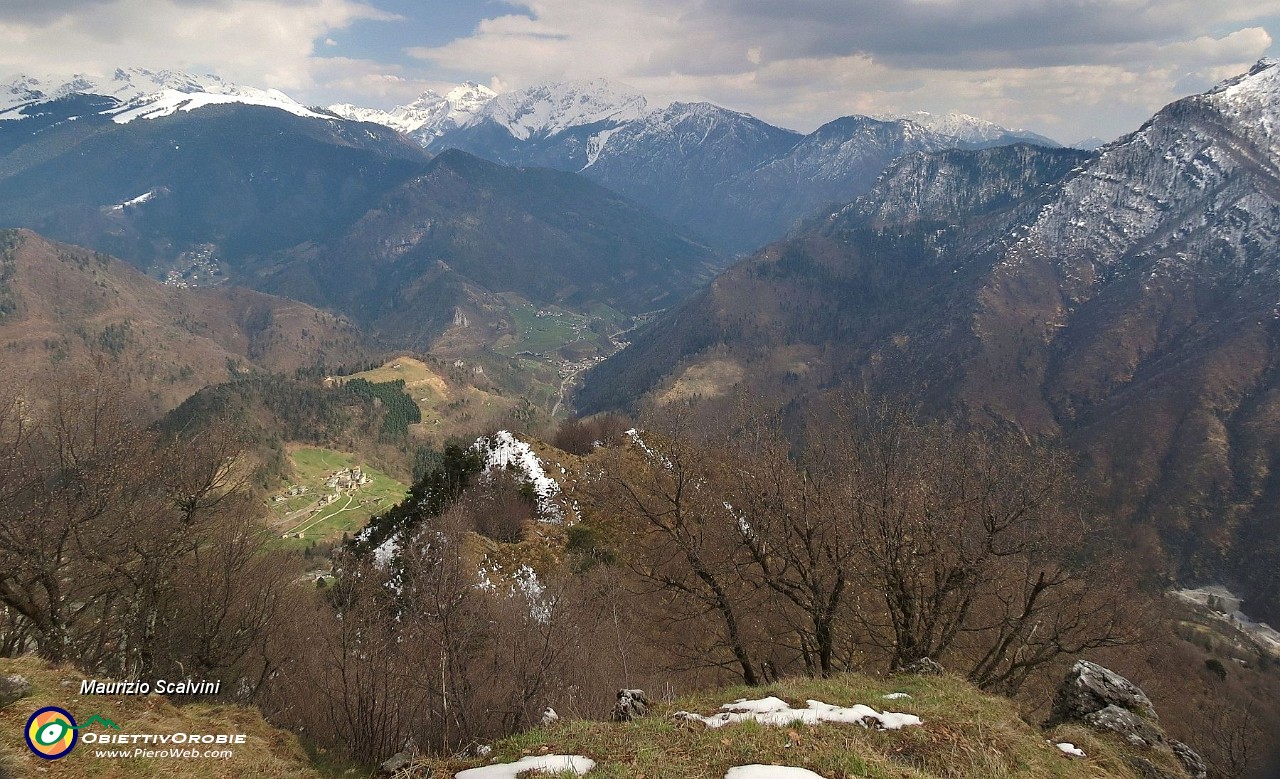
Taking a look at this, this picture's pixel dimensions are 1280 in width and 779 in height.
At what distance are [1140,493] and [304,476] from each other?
836ft

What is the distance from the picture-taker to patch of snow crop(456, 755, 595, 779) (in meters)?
10.8

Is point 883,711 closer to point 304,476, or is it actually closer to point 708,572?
point 708,572

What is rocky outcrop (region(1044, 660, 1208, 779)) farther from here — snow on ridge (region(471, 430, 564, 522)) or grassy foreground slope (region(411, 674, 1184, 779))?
snow on ridge (region(471, 430, 564, 522))

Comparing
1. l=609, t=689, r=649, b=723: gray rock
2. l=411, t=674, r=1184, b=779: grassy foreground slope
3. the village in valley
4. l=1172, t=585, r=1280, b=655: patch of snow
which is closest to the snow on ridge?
l=609, t=689, r=649, b=723: gray rock

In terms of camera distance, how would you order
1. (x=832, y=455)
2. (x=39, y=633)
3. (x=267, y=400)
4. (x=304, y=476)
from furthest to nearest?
(x=267, y=400), (x=304, y=476), (x=832, y=455), (x=39, y=633)

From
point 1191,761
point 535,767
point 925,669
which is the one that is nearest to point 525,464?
point 925,669

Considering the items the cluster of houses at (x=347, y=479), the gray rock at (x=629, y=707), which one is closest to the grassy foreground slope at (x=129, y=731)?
the gray rock at (x=629, y=707)

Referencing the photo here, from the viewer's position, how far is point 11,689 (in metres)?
12.1

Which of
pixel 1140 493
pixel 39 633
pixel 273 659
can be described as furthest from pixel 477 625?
pixel 1140 493

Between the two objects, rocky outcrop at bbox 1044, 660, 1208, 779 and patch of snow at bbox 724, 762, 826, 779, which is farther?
rocky outcrop at bbox 1044, 660, 1208, 779

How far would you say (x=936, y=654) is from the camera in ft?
73.1

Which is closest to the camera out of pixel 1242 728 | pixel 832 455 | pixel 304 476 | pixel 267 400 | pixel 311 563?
pixel 832 455

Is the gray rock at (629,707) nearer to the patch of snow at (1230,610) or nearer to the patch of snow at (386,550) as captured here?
the patch of snow at (386,550)

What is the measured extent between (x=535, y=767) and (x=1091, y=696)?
671 inches
